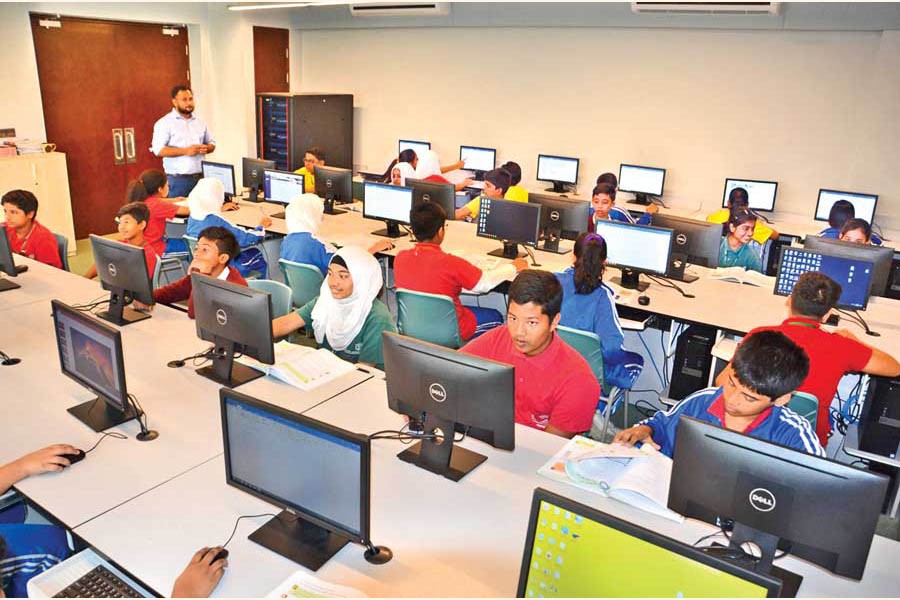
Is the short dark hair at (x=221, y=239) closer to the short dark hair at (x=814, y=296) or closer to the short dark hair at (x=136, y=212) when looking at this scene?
the short dark hair at (x=136, y=212)

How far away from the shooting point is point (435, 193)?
19.5 feet

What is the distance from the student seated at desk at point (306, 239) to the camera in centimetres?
470

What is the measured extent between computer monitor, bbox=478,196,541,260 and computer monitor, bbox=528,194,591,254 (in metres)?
0.24

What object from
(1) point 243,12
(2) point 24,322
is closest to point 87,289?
(2) point 24,322

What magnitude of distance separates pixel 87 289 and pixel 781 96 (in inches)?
245

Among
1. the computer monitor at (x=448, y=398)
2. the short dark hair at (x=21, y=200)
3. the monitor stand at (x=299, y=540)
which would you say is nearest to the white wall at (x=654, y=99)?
the short dark hair at (x=21, y=200)

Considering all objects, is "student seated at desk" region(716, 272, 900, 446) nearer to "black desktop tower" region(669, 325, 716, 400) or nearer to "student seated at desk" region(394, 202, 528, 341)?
"black desktop tower" region(669, 325, 716, 400)

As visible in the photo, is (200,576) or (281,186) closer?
(200,576)

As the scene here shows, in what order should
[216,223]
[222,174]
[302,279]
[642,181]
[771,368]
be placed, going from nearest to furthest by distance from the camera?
[771,368]
[302,279]
[216,223]
[222,174]
[642,181]

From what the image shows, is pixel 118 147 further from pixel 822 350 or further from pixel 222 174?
pixel 822 350

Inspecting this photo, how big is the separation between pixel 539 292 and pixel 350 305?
1.16 m

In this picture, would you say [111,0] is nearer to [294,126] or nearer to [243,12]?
[243,12]

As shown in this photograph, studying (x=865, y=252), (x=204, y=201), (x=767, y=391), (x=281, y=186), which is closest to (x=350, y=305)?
(x=767, y=391)

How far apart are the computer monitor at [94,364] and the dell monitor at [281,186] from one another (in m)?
3.64
